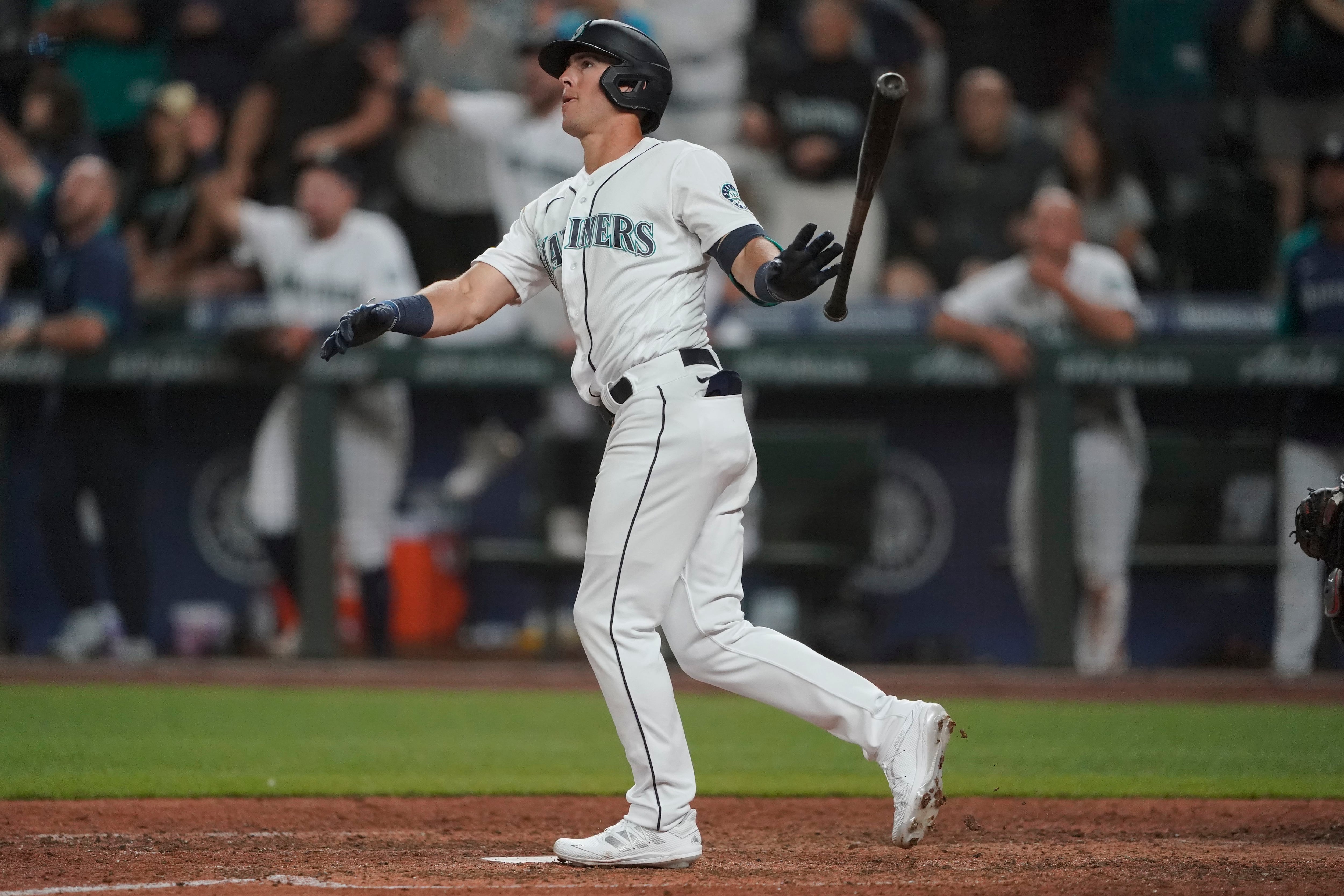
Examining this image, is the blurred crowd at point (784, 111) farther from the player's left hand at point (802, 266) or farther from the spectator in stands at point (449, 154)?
the player's left hand at point (802, 266)

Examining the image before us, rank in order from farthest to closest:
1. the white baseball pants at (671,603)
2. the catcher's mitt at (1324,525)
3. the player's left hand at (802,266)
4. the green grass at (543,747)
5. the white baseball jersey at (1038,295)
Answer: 1. the white baseball jersey at (1038,295)
2. the green grass at (543,747)
3. the catcher's mitt at (1324,525)
4. the white baseball pants at (671,603)
5. the player's left hand at (802,266)

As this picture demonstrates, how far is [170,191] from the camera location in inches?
355

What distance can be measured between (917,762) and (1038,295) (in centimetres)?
459

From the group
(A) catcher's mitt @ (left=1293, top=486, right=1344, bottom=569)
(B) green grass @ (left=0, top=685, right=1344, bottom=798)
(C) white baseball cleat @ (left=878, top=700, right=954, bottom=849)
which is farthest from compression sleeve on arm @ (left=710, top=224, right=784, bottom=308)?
(B) green grass @ (left=0, top=685, right=1344, bottom=798)

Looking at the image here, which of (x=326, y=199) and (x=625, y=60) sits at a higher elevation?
(x=326, y=199)

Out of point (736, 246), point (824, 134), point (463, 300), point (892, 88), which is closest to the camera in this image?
point (892, 88)

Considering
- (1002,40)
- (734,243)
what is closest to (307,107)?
(1002,40)

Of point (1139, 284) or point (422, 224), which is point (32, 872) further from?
point (1139, 284)

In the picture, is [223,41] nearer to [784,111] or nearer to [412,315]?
[784,111]

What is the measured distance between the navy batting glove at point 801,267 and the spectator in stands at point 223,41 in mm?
6518

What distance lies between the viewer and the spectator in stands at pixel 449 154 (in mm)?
8727

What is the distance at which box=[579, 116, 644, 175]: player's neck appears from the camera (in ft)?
12.3

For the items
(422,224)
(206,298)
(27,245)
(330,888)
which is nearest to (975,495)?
(422,224)

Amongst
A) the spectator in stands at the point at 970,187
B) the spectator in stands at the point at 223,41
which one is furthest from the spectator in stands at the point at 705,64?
the spectator in stands at the point at 223,41
